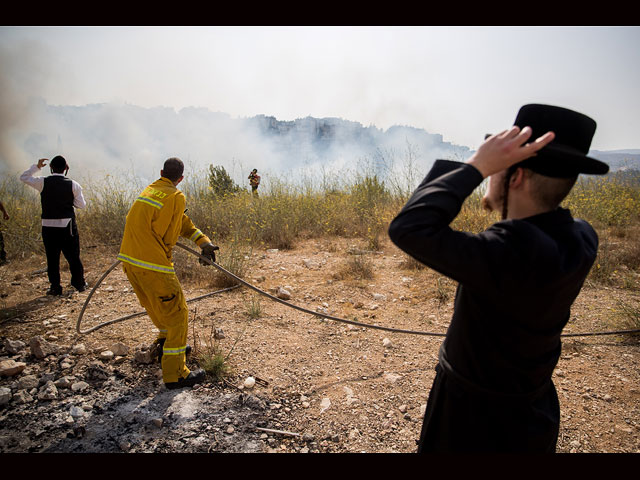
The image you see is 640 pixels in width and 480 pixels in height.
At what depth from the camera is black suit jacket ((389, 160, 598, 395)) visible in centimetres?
94

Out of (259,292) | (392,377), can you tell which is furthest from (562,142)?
(259,292)

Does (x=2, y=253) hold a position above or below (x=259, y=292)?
below

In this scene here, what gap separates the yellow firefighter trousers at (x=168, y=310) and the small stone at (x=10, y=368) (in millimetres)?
1313

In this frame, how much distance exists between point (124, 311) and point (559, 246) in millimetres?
4767

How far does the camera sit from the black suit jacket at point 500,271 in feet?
3.07

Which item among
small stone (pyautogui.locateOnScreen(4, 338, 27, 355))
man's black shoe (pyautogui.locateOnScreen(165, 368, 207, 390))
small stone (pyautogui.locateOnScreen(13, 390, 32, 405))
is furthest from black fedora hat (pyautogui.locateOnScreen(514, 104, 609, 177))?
small stone (pyautogui.locateOnScreen(4, 338, 27, 355))

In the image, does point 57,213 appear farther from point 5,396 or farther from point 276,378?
point 276,378

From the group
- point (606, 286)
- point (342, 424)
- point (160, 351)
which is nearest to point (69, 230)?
point (160, 351)

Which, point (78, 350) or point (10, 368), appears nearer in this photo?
point (10, 368)

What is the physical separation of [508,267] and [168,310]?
263 centimetres

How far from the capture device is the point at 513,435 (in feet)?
3.75

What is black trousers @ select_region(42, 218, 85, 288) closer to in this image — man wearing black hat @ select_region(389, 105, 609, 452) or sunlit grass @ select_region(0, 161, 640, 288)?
→ sunlit grass @ select_region(0, 161, 640, 288)

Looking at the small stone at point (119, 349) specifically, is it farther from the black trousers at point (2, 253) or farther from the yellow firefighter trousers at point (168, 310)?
the black trousers at point (2, 253)

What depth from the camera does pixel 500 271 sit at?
0.94m
